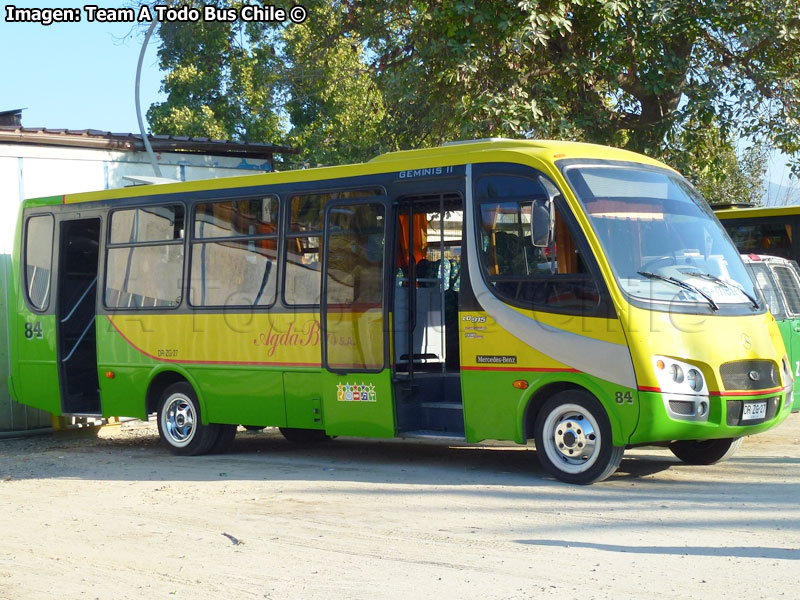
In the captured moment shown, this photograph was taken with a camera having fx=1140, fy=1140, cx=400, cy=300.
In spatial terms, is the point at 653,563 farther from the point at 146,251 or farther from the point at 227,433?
the point at 146,251

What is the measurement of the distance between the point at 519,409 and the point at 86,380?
6710 mm

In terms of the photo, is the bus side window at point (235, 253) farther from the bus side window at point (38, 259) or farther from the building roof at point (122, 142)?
the building roof at point (122, 142)

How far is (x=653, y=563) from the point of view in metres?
6.73

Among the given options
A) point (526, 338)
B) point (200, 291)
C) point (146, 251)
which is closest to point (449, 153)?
point (526, 338)

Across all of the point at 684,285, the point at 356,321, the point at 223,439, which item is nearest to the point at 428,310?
the point at 356,321

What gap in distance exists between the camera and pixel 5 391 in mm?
15859

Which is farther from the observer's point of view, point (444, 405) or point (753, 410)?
point (444, 405)

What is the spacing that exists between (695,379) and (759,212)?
31.5 feet

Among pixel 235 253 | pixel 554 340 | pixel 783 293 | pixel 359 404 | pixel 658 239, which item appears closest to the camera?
pixel 554 340

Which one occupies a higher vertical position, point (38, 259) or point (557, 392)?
point (38, 259)

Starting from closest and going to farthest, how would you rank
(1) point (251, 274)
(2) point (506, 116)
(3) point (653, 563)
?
(3) point (653, 563) < (1) point (251, 274) < (2) point (506, 116)

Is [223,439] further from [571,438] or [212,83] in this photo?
[212,83]

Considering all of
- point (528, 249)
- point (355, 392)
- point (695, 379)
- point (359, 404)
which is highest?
point (528, 249)

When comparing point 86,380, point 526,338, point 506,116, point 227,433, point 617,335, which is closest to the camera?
point 617,335
